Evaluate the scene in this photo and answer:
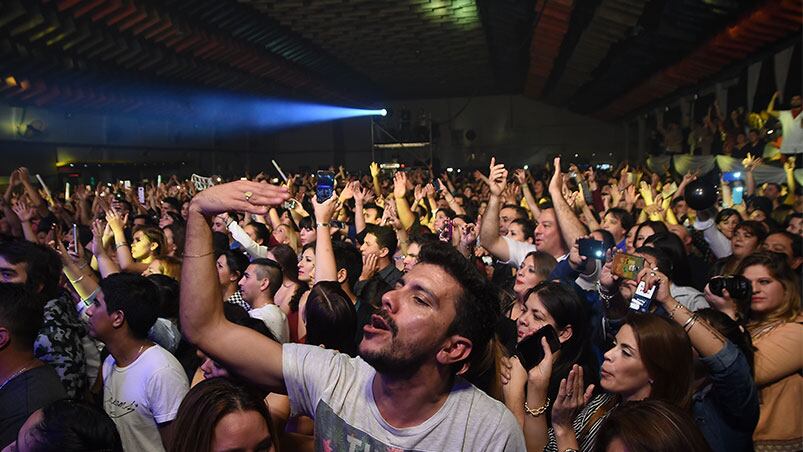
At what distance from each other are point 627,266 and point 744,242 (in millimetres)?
2893

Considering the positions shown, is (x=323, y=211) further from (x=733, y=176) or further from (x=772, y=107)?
(x=772, y=107)

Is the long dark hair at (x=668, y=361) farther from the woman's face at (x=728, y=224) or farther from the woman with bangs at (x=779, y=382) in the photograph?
the woman's face at (x=728, y=224)

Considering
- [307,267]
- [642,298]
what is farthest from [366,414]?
[307,267]

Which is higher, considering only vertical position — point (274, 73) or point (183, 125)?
point (274, 73)

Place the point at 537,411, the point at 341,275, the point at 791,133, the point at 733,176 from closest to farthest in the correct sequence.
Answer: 1. the point at 537,411
2. the point at 341,275
3. the point at 791,133
4. the point at 733,176

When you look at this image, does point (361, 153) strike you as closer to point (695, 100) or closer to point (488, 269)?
point (695, 100)

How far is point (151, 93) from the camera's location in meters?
15.1

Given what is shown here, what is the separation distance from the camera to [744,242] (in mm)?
4879

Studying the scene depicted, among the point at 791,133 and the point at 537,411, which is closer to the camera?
the point at 537,411

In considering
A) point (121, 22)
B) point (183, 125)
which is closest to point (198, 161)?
point (183, 125)

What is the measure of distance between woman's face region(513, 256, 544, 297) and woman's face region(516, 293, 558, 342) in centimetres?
85

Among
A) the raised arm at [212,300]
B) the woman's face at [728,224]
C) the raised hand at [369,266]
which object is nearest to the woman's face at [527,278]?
the raised hand at [369,266]

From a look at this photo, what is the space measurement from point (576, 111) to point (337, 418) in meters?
26.0

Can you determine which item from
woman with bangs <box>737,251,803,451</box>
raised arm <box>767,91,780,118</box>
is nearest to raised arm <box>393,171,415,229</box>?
woman with bangs <box>737,251,803,451</box>
